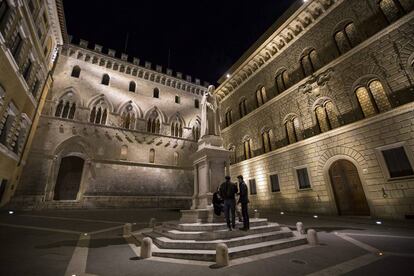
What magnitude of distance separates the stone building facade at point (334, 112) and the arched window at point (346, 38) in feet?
0.21

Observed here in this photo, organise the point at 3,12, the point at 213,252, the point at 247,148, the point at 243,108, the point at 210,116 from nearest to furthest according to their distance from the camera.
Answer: the point at 213,252, the point at 210,116, the point at 3,12, the point at 247,148, the point at 243,108

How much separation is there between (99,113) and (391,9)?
24.5 meters

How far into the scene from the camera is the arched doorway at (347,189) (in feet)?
33.6

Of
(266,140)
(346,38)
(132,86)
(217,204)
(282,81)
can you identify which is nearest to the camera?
(217,204)

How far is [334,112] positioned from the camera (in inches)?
466

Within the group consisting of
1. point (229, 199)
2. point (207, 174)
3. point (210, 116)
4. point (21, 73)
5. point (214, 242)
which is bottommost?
point (214, 242)

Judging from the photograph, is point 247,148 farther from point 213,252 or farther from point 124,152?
point 213,252

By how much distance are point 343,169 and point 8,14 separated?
786 inches

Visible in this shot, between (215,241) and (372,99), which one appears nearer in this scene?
(215,241)

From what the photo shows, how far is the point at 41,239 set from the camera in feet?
19.8

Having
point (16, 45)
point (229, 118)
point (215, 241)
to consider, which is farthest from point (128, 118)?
point (215, 241)

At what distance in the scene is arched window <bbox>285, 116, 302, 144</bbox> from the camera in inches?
546

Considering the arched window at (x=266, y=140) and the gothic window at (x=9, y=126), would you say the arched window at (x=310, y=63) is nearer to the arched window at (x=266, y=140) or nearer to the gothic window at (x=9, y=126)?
the arched window at (x=266, y=140)

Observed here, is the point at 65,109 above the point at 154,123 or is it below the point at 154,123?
below
